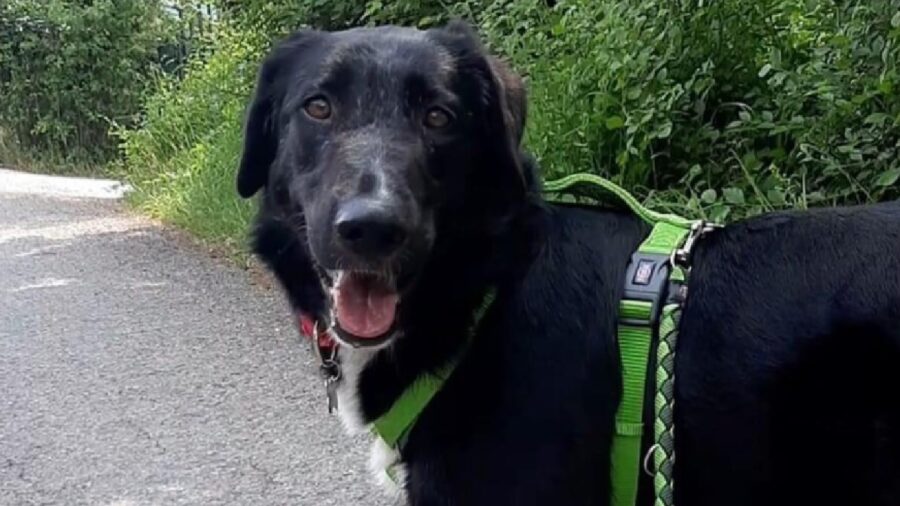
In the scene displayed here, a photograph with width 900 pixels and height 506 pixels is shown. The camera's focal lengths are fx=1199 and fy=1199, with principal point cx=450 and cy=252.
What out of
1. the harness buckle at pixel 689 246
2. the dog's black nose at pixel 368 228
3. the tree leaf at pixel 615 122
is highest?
the dog's black nose at pixel 368 228

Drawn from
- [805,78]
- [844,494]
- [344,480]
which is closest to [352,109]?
[844,494]

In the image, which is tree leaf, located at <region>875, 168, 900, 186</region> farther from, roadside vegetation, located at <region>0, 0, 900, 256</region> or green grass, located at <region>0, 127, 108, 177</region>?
green grass, located at <region>0, 127, 108, 177</region>

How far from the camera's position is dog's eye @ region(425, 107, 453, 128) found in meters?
2.56

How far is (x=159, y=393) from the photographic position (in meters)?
4.90

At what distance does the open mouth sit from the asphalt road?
149 centimetres

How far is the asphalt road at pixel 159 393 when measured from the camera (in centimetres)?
397

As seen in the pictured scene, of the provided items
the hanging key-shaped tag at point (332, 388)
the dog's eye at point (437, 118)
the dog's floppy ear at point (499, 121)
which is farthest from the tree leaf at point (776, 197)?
the hanging key-shaped tag at point (332, 388)

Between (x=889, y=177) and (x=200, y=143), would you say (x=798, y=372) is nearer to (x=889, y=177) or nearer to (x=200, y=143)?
(x=889, y=177)

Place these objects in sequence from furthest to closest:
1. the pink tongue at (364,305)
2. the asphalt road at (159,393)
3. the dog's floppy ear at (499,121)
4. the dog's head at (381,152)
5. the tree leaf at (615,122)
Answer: the tree leaf at (615,122), the asphalt road at (159,393), the dog's floppy ear at (499,121), the pink tongue at (364,305), the dog's head at (381,152)

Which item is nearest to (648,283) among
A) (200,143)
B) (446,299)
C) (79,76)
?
(446,299)

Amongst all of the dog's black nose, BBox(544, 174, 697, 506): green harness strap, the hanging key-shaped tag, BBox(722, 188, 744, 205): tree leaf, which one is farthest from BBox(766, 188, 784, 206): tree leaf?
the dog's black nose

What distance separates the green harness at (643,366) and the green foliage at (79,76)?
14.2m

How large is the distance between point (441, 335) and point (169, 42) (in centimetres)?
1509

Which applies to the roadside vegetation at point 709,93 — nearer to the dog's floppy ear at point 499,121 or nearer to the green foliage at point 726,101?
the green foliage at point 726,101
